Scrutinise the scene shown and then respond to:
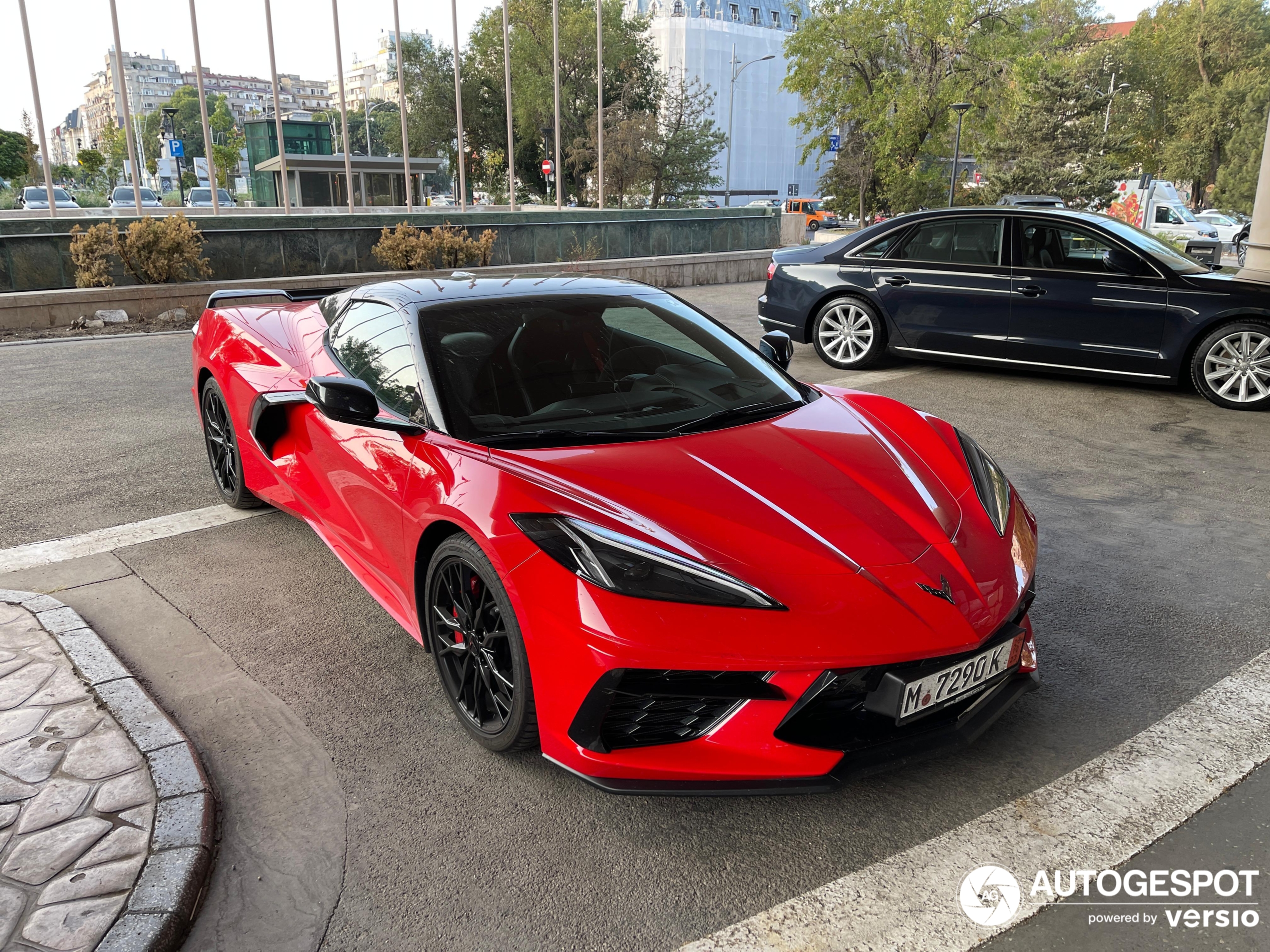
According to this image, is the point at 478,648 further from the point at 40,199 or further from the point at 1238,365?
the point at 40,199

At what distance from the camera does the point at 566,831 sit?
2488 millimetres

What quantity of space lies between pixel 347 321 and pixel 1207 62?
67388 millimetres

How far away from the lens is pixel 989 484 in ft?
10.3

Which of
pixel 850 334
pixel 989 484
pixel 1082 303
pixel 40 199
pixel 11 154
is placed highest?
pixel 11 154

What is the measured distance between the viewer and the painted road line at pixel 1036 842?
2137mm

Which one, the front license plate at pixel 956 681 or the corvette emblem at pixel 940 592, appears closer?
the front license plate at pixel 956 681

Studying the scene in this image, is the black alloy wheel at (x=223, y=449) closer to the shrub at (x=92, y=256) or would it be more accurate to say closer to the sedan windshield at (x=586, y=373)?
the sedan windshield at (x=586, y=373)

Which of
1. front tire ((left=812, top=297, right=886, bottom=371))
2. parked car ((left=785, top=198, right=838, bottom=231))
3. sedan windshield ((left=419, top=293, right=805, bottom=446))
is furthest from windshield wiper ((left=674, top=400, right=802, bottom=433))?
parked car ((left=785, top=198, right=838, bottom=231))

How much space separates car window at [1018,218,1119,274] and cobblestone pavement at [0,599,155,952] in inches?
297

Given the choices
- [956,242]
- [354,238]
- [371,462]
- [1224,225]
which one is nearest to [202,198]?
[354,238]

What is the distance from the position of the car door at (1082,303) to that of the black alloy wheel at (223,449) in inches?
249

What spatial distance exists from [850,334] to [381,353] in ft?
20.5

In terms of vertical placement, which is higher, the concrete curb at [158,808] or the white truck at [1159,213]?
the white truck at [1159,213]

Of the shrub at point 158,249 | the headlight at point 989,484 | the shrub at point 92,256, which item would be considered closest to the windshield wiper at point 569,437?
the headlight at point 989,484
